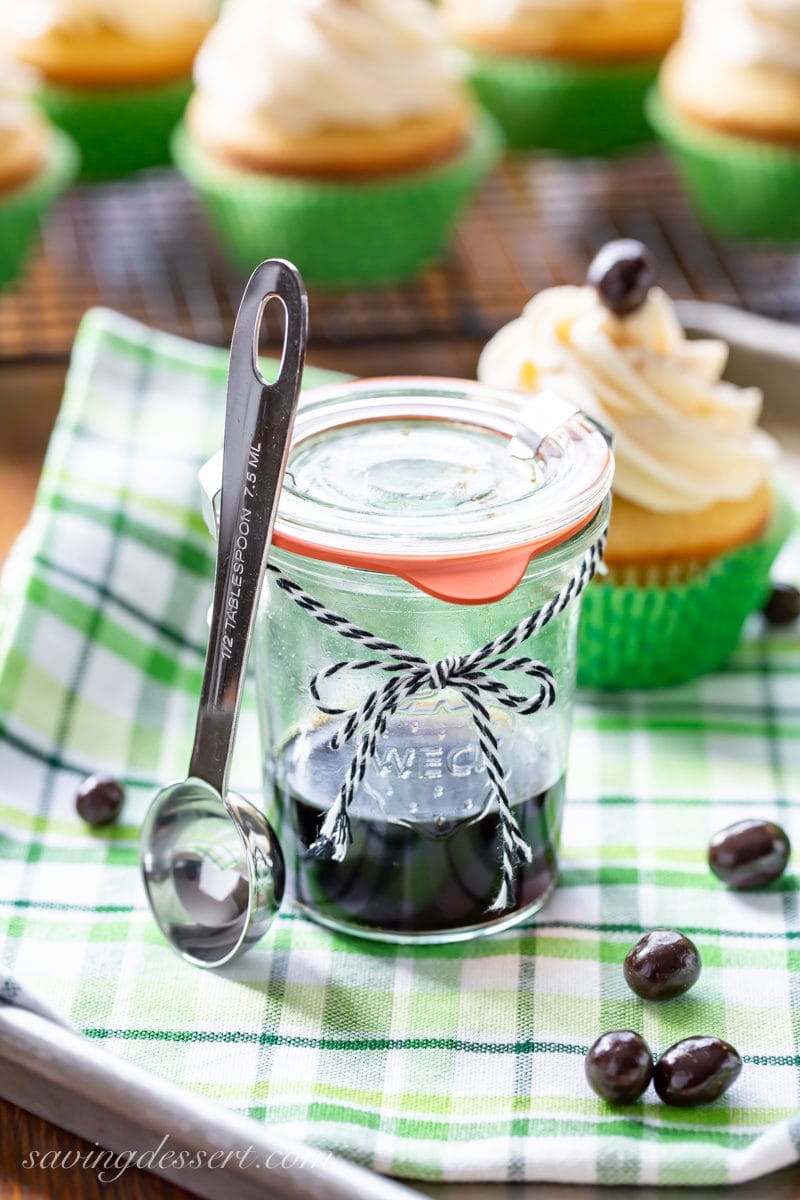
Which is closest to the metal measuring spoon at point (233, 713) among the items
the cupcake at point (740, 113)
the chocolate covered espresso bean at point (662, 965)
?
the chocolate covered espresso bean at point (662, 965)

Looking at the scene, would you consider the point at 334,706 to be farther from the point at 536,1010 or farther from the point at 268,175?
the point at 268,175

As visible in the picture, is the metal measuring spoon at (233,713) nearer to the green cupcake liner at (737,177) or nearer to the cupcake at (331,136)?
the cupcake at (331,136)

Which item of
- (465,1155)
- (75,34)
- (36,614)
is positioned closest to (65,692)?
(36,614)

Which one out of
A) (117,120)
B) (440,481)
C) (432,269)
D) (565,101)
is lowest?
(432,269)

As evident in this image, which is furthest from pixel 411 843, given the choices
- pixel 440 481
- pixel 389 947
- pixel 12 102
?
pixel 12 102

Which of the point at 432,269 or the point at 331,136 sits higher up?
the point at 331,136

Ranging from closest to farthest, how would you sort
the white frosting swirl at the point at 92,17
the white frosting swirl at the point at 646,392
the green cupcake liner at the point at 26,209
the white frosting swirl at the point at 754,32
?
the white frosting swirl at the point at 646,392, the green cupcake liner at the point at 26,209, the white frosting swirl at the point at 754,32, the white frosting swirl at the point at 92,17

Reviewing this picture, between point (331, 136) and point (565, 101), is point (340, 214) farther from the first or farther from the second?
point (565, 101)
